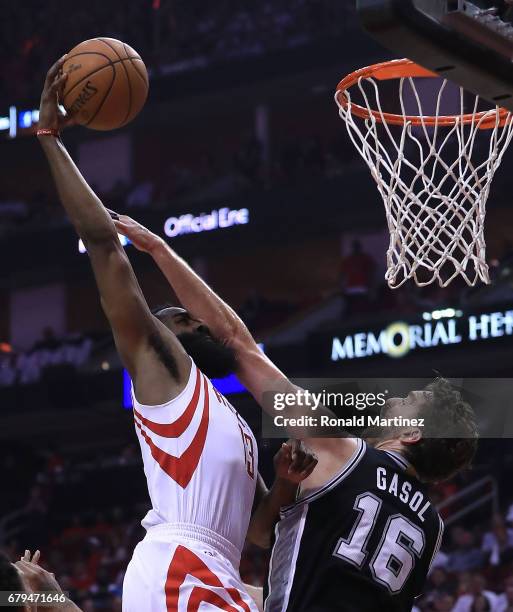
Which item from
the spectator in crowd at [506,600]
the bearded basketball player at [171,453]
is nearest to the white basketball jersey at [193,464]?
the bearded basketball player at [171,453]

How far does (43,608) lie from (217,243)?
13.9 meters

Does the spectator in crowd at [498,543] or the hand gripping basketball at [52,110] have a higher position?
the spectator in crowd at [498,543]

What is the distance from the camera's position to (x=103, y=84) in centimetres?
341

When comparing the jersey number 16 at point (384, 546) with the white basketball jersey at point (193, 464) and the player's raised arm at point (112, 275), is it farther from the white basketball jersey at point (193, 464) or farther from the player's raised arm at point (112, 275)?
the player's raised arm at point (112, 275)

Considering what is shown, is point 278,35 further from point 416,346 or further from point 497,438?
point 497,438

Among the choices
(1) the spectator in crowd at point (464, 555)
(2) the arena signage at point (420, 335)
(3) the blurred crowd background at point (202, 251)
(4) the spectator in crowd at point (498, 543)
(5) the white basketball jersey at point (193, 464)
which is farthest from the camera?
(3) the blurred crowd background at point (202, 251)

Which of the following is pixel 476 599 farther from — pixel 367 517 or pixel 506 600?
pixel 367 517

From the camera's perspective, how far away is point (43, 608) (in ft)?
10.5

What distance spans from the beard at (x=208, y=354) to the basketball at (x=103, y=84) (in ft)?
2.25

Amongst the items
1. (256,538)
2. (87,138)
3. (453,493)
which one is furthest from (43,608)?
(87,138)

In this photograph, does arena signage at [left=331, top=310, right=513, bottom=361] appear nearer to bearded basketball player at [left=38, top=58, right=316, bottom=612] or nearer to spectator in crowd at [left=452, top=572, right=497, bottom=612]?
spectator in crowd at [left=452, top=572, right=497, bottom=612]

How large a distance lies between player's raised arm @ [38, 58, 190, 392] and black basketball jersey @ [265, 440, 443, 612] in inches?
21.1

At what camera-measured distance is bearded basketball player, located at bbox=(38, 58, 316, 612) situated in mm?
2971

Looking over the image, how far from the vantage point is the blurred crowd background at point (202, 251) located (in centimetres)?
1295
